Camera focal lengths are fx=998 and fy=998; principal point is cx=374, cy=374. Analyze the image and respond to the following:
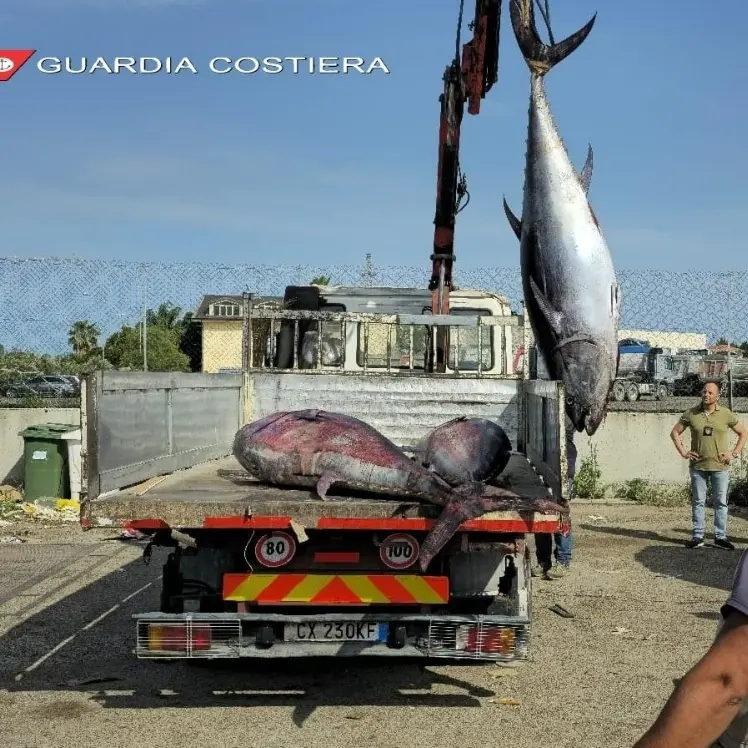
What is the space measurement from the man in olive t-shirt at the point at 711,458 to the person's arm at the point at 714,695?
828cm

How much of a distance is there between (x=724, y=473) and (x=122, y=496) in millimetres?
6667

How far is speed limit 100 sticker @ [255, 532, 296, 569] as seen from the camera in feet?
15.1

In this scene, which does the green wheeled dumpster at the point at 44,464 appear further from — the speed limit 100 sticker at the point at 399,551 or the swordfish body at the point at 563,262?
the swordfish body at the point at 563,262

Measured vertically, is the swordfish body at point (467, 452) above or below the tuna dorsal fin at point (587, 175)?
below

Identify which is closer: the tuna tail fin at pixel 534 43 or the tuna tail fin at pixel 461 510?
the tuna tail fin at pixel 461 510

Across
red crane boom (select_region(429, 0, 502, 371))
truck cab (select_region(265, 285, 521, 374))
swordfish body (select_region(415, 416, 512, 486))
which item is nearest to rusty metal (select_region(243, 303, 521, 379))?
truck cab (select_region(265, 285, 521, 374))

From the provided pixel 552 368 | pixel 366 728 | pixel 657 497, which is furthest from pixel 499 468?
pixel 657 497

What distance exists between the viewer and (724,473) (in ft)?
31.3

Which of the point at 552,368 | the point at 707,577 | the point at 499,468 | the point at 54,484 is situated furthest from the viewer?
the point at 54,484

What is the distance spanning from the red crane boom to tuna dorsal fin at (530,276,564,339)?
9.76 ft

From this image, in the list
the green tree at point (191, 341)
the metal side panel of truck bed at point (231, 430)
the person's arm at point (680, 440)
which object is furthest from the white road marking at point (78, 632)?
the green tree at point (191, 341)

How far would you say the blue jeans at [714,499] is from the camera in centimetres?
948

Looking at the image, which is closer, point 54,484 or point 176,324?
point 54,484

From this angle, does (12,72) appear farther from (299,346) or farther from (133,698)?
(133,698)
